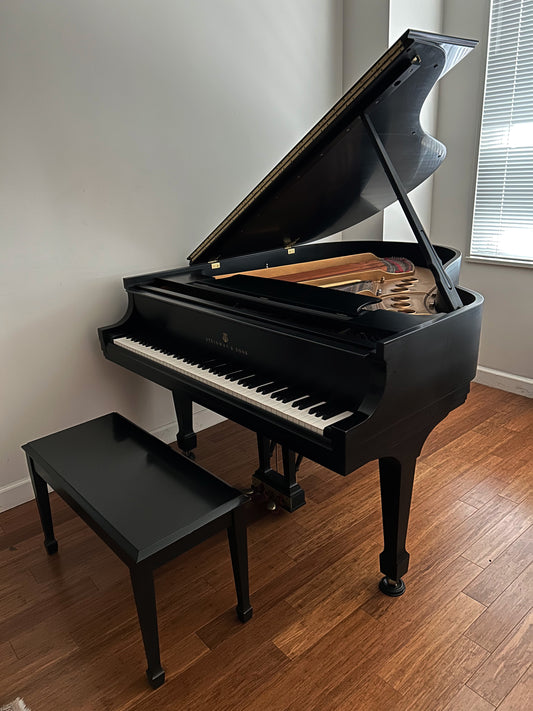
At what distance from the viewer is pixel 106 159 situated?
253cm

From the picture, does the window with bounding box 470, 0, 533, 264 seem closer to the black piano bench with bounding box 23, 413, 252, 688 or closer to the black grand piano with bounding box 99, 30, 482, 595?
the black grand piano with bounding box 99, 30, 482, 595

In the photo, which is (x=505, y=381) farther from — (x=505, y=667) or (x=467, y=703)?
(x=467, y=703)

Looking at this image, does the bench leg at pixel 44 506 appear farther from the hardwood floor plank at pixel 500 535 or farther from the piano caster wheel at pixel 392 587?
the hardwood floor plank at pixel 500 535

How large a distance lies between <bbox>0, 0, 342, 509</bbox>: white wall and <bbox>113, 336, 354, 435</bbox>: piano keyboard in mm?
591

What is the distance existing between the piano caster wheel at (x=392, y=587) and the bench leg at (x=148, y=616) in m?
0.81

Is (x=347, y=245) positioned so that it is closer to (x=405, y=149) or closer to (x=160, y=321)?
(x=405, y=149)

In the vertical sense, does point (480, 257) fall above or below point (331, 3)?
below

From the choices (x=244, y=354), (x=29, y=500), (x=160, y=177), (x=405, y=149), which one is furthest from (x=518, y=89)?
(x=29, y=500)

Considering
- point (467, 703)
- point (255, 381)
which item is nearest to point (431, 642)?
point (467, 703)

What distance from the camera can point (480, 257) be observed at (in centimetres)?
357

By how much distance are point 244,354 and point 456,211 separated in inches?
95.6

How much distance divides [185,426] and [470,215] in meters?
2.38

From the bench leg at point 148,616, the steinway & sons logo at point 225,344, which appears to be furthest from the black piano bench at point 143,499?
the steinway & sons logo at point 225,344

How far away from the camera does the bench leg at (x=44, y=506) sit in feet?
6.72
